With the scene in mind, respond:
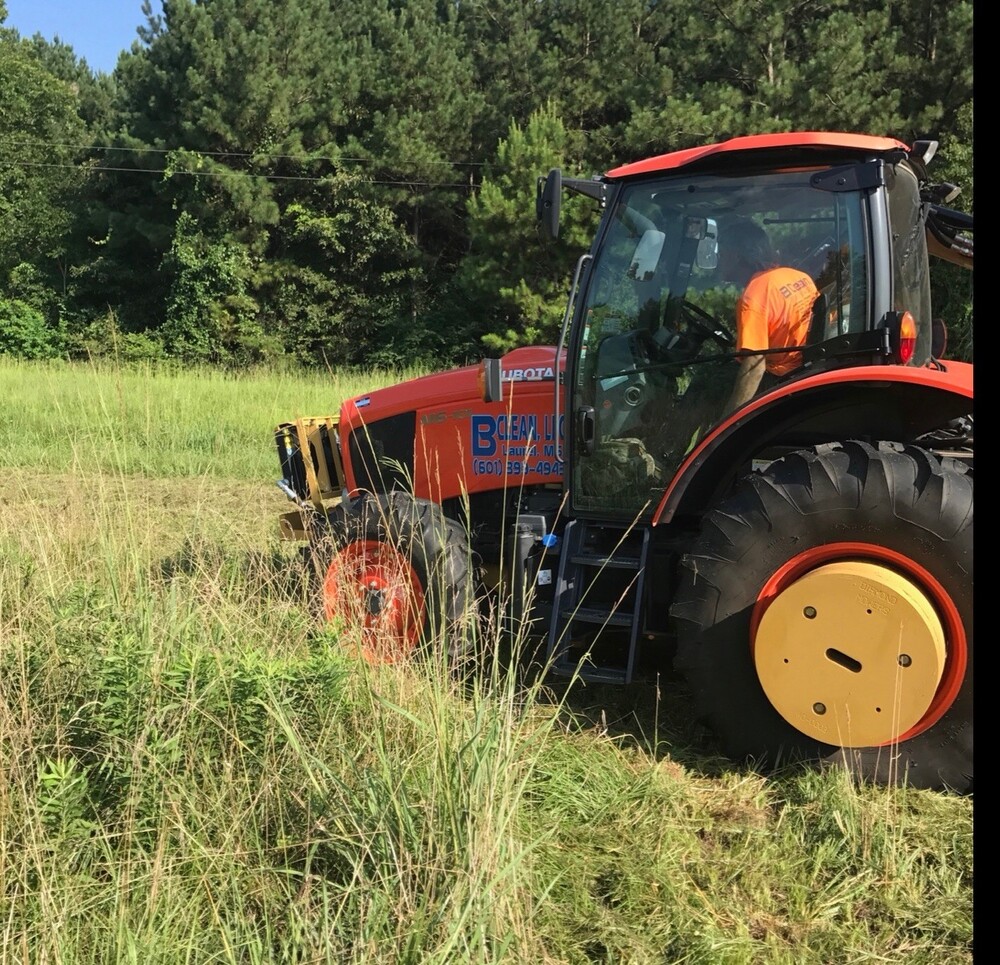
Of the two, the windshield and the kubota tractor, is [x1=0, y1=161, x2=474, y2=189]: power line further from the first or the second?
the windshield

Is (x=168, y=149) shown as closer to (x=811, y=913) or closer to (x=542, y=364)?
(x=542, y=364)

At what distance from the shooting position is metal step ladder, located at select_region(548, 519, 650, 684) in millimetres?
3518

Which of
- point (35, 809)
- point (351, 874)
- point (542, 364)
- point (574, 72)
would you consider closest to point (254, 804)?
point (351, 874)

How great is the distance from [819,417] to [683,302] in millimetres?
694

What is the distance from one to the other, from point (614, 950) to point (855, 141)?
9.04ft

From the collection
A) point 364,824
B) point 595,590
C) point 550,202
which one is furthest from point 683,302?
point 364,824

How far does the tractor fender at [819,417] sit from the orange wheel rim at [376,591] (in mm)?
1086

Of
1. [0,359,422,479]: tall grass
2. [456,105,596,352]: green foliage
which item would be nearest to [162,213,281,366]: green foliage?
[456,105,596,352]: green foliage

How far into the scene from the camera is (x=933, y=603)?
292 cm

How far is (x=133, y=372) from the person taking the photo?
46.9 ft

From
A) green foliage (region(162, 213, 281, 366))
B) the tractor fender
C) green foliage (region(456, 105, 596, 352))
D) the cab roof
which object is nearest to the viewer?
the tractor fender

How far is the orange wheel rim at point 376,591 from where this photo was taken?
11.4 ft

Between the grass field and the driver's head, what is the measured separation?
1.82 metres

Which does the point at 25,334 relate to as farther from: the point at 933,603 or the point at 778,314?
the point at 933,603
